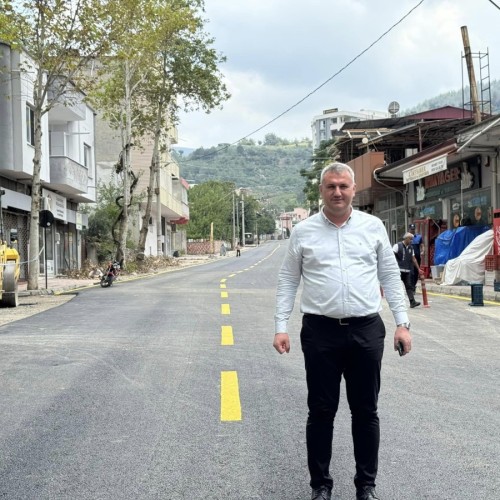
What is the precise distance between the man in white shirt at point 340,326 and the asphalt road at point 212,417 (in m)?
0.31

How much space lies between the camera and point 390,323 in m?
12.0

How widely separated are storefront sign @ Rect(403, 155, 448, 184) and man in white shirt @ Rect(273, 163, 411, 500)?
20.0m

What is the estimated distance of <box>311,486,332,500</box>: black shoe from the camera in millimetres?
3732

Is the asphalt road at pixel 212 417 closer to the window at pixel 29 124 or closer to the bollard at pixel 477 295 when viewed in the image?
the bollard at pixel 477 295

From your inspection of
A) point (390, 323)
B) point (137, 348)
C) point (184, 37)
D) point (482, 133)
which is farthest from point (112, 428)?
point (184, 37)

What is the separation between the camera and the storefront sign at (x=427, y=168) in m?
23.1

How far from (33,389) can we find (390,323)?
689 centimetres

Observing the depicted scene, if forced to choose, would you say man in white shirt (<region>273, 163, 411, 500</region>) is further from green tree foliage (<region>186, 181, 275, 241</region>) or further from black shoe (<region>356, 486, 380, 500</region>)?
green tree foliage (<region>186, 181, 275, 241</region>)

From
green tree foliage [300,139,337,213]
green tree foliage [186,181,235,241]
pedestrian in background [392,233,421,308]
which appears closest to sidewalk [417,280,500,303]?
pedestrian in background [392,233,421,308]

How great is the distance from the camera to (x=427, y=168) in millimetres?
24250

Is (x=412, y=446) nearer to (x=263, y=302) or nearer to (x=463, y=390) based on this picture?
(x=463, y=390)

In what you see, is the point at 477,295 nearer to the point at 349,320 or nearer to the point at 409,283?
the point at 409,283

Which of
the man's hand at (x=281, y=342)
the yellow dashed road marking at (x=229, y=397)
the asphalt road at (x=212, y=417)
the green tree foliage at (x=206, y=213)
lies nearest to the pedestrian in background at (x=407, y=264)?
the asphalt road at (x=212, y=417)

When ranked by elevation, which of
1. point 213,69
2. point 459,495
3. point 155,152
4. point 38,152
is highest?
point 213,69
